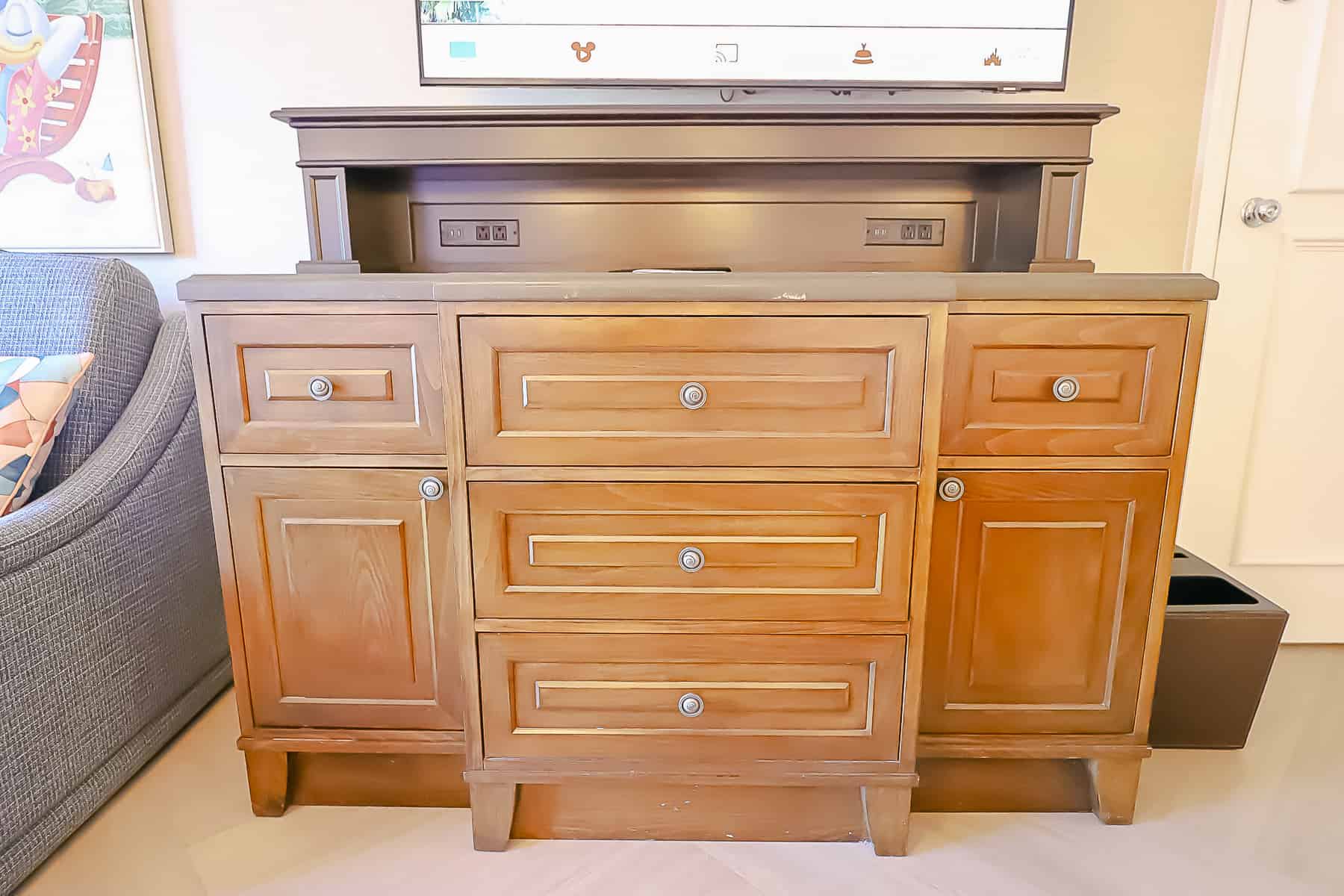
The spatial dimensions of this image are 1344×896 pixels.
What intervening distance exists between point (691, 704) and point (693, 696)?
12mm

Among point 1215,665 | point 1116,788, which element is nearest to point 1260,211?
point 1215,665

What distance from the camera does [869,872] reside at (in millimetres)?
1187

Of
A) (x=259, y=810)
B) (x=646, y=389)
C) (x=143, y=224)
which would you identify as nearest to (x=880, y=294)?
(x=646, y=389)

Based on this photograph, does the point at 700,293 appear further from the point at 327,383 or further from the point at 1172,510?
the point at 1172,510

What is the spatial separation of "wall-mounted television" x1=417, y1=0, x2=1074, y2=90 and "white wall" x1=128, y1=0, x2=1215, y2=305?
0.11m

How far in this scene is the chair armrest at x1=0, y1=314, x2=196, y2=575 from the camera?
44.1 inches

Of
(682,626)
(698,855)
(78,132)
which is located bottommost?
(698,855)

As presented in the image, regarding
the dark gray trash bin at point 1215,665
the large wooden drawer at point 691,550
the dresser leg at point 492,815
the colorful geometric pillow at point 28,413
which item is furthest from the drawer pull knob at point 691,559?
the colorful geometric pillow at point 28,413

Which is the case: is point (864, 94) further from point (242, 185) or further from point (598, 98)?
point (242, 185)

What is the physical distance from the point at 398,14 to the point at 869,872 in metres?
1.75

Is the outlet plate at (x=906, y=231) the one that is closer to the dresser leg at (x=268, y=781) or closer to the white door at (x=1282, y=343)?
the white door at (x=1282, y=343)

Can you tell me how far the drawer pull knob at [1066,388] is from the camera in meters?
1.09

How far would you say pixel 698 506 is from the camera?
1096 mm

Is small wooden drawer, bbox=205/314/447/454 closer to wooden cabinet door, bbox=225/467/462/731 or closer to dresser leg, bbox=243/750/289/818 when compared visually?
wooden cabinet door, bbox=225/467/462/731
